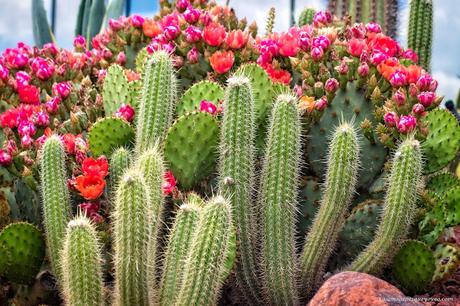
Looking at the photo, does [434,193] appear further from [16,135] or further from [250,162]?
[16,135]

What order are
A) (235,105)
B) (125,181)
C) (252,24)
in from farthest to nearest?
(252,24)
(235,105)
(125,181)

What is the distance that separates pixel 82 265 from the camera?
2.90 m

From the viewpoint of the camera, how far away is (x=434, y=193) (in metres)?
3.88

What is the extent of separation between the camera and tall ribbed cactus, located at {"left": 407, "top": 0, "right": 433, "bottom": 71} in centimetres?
613

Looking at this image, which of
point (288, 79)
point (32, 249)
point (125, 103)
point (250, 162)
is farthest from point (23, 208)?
point (288, 79)

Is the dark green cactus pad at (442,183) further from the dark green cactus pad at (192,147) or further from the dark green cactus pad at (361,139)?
the dark green cactus pad at (192,147)

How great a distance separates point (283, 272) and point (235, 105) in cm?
75

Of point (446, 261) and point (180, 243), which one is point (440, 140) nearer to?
point (446, 261)

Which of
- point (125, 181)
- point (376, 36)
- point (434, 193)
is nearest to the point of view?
point (125, 181)

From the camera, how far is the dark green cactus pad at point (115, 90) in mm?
4191

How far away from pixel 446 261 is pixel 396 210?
1.77 ft

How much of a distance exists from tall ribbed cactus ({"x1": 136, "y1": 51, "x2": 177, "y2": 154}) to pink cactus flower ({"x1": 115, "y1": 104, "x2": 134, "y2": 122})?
1.19ft

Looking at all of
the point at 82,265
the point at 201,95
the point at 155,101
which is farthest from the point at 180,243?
the point at 201,95

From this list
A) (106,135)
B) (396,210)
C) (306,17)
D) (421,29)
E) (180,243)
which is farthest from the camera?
(421,29)
